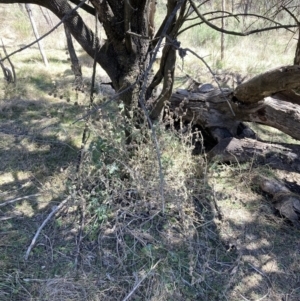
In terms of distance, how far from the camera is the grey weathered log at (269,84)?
243cm

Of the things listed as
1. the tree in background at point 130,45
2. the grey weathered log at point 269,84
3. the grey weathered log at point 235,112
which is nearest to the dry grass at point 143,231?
the tree in background at point 130,45

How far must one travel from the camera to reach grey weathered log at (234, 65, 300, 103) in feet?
7.96

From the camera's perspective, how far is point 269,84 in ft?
8.57

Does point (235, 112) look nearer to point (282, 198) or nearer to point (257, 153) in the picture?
point (257, 153)

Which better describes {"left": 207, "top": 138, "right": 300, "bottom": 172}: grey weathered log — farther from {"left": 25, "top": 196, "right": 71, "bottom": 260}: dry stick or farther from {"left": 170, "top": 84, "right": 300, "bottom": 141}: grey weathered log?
{"left": 25, "top": 196, "right": 71, "bottom": 260}: dry stick

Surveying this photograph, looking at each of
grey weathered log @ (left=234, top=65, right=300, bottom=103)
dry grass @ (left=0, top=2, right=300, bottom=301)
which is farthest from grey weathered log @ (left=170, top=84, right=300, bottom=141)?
dry grass @ (left=0, top=2, right=300, bottom=301)

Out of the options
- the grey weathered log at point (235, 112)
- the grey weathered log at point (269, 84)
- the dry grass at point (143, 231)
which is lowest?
the dry grass at point (143, 231)

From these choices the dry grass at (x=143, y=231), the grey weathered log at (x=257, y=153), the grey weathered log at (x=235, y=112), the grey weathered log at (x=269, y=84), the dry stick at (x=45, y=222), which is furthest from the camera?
the grey weathered log at (x=257, y=153)

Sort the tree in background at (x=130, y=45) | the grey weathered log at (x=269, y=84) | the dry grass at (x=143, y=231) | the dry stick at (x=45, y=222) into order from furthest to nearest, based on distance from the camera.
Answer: the grey weathered log at (x=269, y=84)
the tree in background at (x=130, y=45)
the dry stick at (x=45, y=222)
the dry grass at (x=143, y=231)

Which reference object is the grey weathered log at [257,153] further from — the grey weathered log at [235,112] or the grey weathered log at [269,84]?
the grey weathered log at [269,84]

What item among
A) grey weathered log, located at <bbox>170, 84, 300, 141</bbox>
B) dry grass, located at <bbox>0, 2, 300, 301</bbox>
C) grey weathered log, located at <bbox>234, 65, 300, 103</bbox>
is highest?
grey weathered log, located at <bbox>234, 65, 300, 103</bbox>

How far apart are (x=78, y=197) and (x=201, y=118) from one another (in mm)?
1564

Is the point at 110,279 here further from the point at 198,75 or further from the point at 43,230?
the point at 198,75

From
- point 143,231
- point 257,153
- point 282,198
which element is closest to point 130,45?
point 143,231
